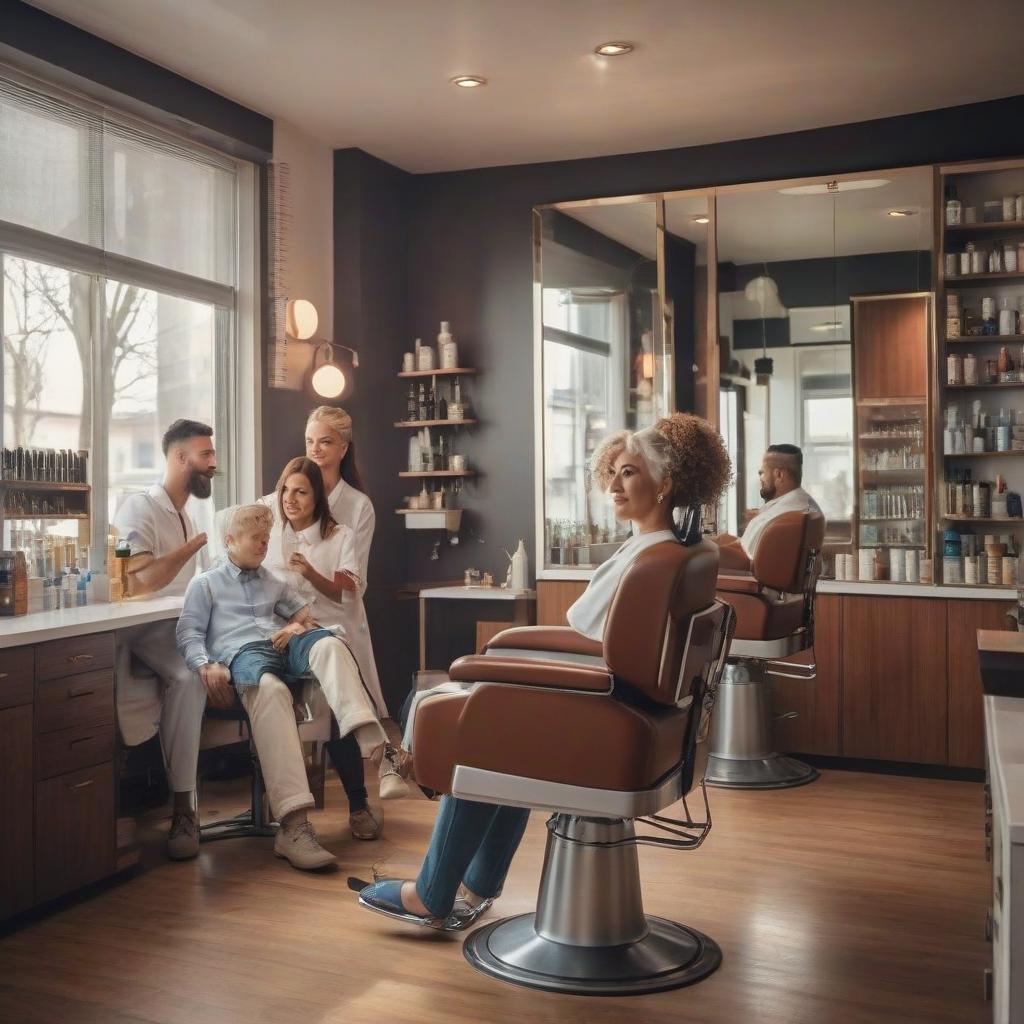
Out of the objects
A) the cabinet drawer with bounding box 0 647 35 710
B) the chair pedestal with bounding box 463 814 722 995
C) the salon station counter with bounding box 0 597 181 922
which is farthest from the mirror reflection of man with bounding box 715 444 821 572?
the cabinet drawer with bounding box 0 647 35 710

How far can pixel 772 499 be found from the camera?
512 centimetres

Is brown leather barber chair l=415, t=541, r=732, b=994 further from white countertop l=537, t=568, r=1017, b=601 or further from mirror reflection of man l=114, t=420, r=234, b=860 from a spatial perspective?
white countertop l=537, t=568, r=1017, b=601

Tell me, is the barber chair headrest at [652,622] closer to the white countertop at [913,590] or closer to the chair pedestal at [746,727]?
the chair pedestal at [746,727]

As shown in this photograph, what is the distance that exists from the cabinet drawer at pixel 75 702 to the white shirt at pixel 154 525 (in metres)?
0.76

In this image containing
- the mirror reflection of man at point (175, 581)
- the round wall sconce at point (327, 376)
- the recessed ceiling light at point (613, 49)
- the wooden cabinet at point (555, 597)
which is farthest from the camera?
the wooden cabinet at point (555, 597)

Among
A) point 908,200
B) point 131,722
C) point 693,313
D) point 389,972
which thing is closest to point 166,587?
point 131,722

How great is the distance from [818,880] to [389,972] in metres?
1.42

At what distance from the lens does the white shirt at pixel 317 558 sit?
4348 mm

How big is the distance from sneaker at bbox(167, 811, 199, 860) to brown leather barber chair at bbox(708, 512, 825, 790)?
2051mm

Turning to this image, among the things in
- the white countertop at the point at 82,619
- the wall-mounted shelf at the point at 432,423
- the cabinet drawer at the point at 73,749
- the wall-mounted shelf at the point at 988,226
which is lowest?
the cabinet drawer at the point at 73,749

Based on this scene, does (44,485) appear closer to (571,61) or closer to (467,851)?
(467,851)

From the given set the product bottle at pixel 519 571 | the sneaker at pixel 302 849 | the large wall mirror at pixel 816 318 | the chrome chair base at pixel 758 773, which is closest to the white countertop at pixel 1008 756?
the sneaker at pixel 302 849

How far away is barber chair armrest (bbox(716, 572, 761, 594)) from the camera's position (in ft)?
14.9

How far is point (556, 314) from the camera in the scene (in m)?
5.70
